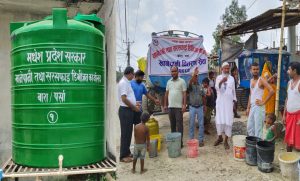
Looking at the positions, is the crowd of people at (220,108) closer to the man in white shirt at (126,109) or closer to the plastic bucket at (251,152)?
the man in white shirt at (126,109)

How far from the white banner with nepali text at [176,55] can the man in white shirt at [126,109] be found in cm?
240

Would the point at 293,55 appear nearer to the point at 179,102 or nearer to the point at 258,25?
the point at 258,25

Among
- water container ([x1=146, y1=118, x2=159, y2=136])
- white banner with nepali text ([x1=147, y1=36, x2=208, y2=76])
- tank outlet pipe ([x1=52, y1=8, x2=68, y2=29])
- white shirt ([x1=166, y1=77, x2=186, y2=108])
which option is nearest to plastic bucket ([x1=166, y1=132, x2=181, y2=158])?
white shirt ([x1=166, y1=77, x2=186, y2=108])

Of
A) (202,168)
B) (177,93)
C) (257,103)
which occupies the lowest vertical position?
(202,168)

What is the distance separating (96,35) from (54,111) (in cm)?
79

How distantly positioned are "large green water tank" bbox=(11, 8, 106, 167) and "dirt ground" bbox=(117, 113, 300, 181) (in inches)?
98.7

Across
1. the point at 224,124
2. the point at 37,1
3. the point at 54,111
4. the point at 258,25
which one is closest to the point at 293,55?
the point at 258,25

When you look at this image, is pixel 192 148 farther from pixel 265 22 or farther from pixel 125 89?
pixel 265 22

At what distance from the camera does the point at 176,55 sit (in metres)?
8.13

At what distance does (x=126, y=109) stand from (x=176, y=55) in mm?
2885

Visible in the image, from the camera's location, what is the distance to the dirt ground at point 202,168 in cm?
508

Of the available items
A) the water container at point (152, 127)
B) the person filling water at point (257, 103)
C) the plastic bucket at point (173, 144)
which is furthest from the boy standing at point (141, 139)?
the person filling water at point (257, 103)

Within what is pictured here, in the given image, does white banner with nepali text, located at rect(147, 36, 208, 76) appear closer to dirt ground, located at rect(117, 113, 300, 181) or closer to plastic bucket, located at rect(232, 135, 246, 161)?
dirt ground, located at rect(117, 113, 300, 181)

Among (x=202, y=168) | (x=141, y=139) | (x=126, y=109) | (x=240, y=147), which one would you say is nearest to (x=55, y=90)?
(x=141, y=139)
